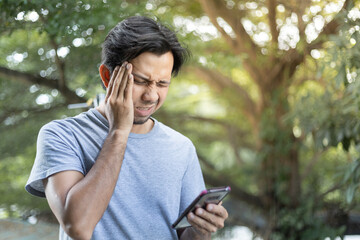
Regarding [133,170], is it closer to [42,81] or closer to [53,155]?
[53,155]

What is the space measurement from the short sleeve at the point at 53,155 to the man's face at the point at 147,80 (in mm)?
199

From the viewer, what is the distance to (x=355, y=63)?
97.1 inches

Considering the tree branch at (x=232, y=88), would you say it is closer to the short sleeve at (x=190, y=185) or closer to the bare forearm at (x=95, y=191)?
the short sleeve at (x=190, y=185)

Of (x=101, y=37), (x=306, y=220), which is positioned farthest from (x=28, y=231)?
(x=306, y=220)

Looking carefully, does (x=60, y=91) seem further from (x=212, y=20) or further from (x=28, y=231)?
(x=212, y=20)

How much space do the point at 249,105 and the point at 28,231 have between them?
2622 mm

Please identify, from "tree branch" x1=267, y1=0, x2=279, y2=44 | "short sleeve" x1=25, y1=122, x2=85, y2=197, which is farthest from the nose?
"tree branch" x1=267, y1=0, x2=279, y2=44

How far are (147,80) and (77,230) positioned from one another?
427 millimetres

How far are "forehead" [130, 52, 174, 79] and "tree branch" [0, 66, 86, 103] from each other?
1.98 meters

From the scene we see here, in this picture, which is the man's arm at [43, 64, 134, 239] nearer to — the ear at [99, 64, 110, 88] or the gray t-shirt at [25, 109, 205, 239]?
the gray t-shirt at [25, 109, 205, 239]

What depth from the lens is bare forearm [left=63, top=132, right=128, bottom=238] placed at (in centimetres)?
100

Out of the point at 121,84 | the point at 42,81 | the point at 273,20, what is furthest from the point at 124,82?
the point at 273,20

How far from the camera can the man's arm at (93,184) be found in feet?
3.30

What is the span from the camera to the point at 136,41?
3.93 feet
